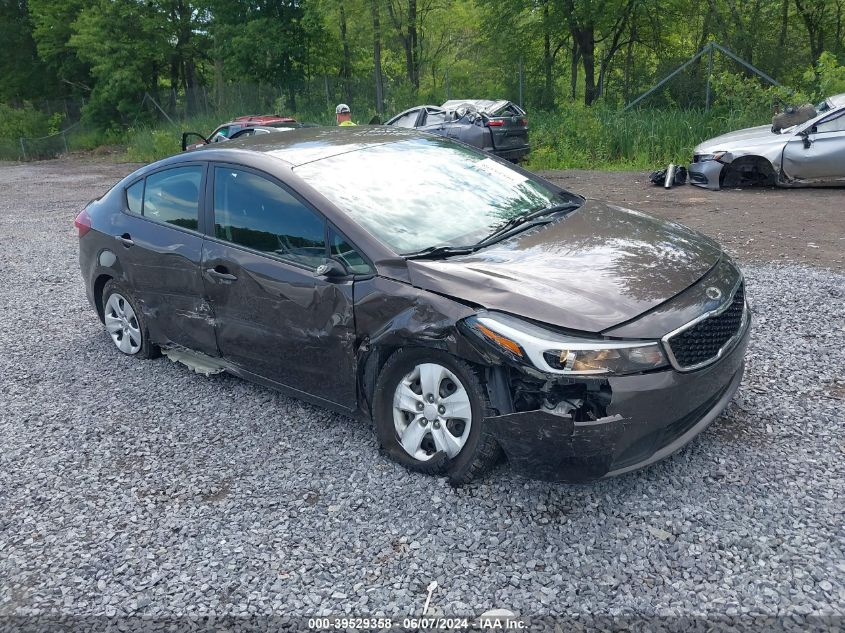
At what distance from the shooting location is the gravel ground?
274cm

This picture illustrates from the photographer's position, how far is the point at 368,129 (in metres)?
4.98

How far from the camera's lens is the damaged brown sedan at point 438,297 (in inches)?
116

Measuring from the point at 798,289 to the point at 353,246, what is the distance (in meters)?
4.39

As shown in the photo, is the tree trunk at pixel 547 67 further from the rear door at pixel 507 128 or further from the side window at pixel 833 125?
the side window at pixel 833 125

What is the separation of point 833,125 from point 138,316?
996 cm

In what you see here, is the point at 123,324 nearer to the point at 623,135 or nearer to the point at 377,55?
the point at 623,135

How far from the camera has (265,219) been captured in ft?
13.3

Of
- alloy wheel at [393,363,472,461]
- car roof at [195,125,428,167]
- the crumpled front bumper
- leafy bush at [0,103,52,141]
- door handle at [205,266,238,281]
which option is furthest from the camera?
leafy bush at [0,103,52,141]

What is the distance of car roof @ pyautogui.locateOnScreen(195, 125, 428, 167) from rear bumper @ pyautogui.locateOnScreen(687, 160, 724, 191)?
25.4 feet

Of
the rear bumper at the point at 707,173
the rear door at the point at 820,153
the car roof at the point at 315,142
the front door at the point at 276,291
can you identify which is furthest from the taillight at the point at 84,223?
the rear door at the point at 820,153

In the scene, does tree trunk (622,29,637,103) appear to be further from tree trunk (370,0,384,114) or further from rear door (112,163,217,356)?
rear door (112,163,217,356)

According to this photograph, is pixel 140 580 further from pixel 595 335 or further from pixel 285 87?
pixel 285 87

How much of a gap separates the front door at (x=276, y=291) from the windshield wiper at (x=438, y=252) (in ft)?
1.25

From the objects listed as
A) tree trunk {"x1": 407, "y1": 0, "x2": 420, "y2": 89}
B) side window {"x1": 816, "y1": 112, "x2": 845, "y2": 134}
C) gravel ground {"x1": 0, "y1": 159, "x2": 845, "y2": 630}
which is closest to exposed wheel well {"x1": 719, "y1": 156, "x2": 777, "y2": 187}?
side window {"x1": 816, "y1": 112, "x2": 845, "y2": 134}
